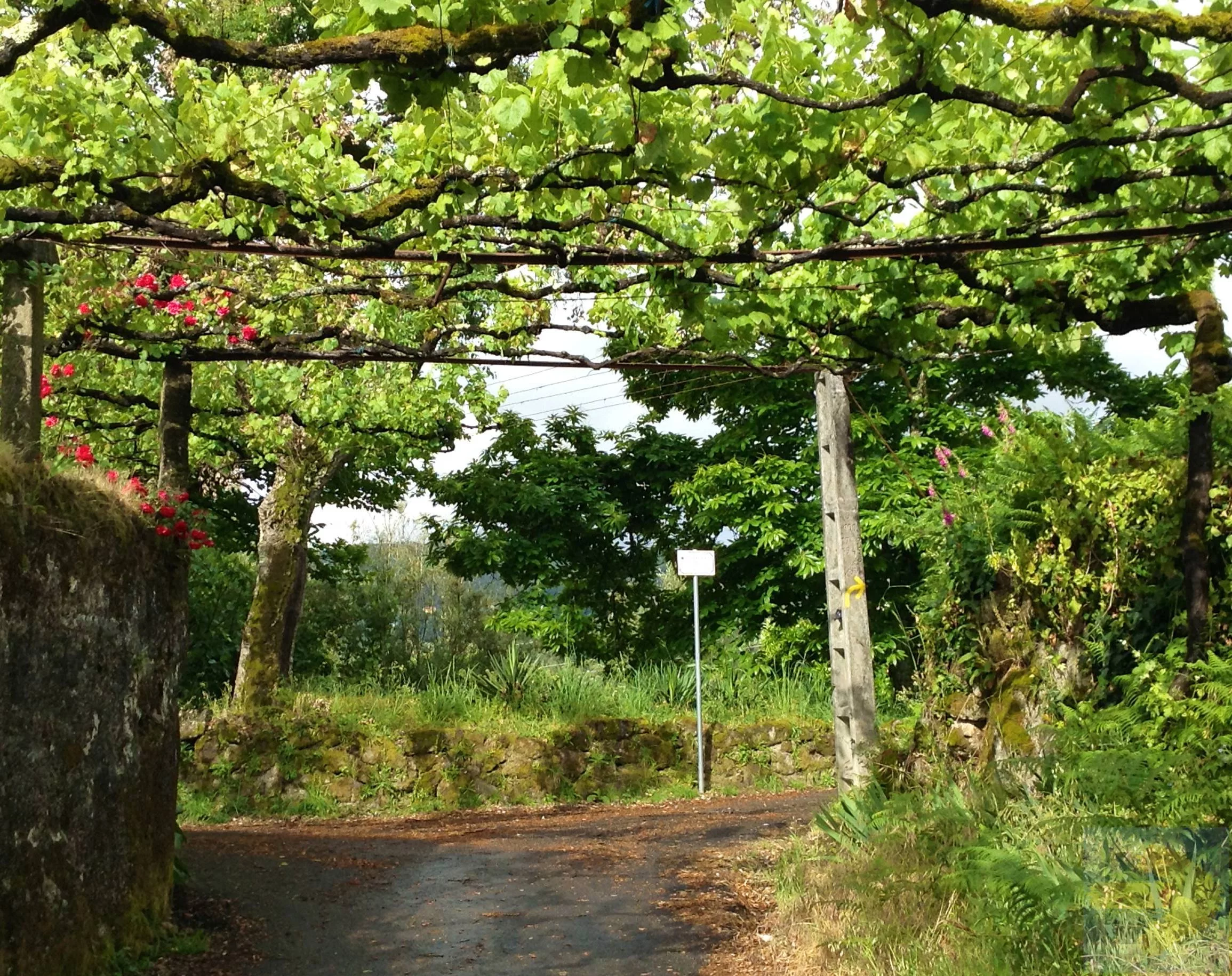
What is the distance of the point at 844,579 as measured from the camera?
11336 mm

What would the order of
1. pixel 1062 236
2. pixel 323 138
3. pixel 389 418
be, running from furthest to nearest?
1. pixel 389 418
2. pixel 323 138
3. pixel 1062 236

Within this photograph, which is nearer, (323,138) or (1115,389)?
Answer: (323,138)

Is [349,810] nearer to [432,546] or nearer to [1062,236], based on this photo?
[432,546]

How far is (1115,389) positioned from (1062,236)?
55.7 ft

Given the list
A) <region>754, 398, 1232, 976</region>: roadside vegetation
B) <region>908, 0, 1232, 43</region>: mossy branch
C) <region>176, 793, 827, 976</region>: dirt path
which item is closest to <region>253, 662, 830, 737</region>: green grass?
<region>176, 793, 827, 976</region>: dirt path

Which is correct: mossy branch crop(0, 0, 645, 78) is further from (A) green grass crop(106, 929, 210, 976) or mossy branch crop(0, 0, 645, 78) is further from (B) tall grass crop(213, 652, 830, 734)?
(B) tall grass crop(213, 652, 830, 734)

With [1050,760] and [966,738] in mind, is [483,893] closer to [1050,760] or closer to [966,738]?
[966,738]

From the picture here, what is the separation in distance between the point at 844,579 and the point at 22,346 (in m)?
6.86

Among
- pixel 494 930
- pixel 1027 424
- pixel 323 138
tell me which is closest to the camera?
pixel 323 138

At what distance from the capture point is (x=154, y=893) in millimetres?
8078

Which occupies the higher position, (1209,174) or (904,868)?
(1209,174)

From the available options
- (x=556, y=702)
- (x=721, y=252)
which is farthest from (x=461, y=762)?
(x=721, y=252)

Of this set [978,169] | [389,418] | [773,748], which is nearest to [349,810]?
[389,418]

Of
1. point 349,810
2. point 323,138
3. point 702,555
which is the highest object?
point 323,138
